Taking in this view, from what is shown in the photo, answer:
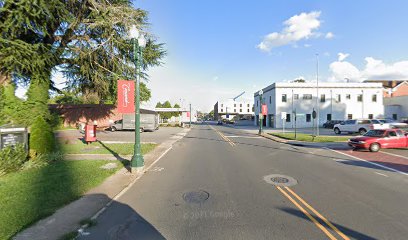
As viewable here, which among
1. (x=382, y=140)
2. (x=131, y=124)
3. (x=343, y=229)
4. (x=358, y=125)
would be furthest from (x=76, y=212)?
(x=358, y=125)

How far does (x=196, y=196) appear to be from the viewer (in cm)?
681

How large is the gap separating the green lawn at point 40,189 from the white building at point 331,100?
42.4 m

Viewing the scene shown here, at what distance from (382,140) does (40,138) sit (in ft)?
66.3

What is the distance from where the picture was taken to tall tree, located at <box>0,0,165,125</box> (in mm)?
13703

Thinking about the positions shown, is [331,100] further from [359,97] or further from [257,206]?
[257,206]

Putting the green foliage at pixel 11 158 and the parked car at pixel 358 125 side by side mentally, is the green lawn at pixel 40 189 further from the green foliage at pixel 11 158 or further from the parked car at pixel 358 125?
the parked car at pixel 358 125

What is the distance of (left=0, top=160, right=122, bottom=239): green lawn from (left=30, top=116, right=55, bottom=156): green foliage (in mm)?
2089

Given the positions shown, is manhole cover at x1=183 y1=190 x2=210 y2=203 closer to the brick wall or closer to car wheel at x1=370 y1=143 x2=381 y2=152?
car wheel at x1=370 y1=143 x2=381 y2=152

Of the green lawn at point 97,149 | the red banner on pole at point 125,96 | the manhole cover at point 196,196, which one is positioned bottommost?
the manhole cover at point 196,196

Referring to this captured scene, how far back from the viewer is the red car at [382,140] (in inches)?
619

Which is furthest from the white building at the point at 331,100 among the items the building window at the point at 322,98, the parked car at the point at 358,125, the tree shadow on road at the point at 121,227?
the tree shadow on road at the point at 121,227

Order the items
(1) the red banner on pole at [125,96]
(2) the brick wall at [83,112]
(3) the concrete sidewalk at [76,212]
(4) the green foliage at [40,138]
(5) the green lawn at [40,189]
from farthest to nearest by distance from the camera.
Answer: (2) the brick wall at [83,112], (4) the green foliage at [40,138], (1) the red banner on pole at [125,96], (5) the green lawn at [40,189], (3) the concrete sidewalk at [76,212]

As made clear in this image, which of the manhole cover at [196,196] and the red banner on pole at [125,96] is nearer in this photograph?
the manhole cover at [196,196]

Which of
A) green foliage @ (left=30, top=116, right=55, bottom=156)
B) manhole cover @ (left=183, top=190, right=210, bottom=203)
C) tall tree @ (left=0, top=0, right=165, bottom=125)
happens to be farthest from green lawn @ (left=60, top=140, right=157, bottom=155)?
manhole cover @ (left=183, top=190, right=210, bottom=203)
